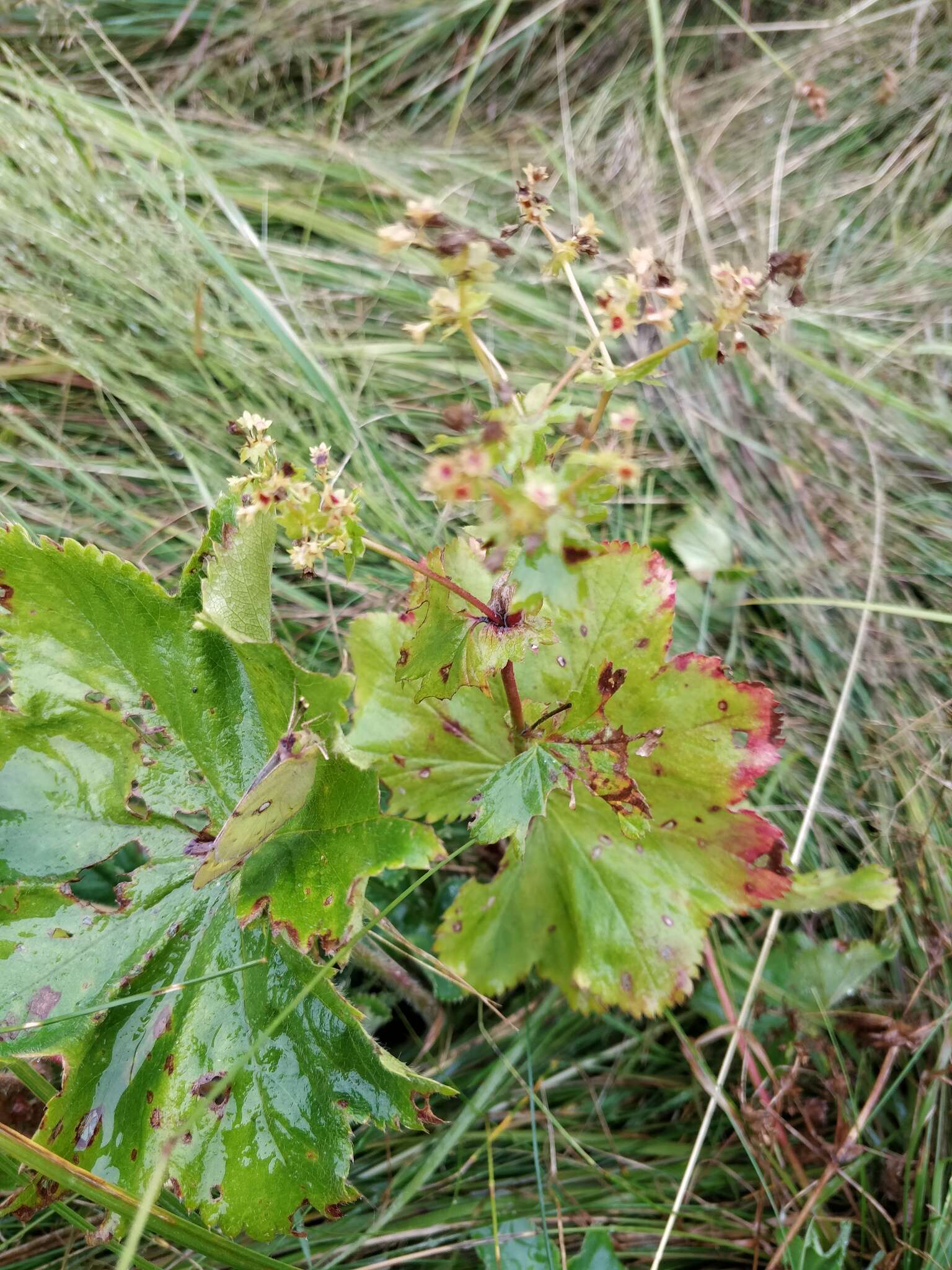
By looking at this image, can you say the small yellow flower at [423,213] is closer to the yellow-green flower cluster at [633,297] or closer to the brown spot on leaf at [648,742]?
the yellow-green flower cluster at [633,297]

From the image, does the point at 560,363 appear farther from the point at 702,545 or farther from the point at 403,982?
the point at 403,982

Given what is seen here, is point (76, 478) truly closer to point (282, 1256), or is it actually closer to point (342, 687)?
point (342, 687)

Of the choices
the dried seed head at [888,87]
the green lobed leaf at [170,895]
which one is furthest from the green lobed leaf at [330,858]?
the dried seed head at [888,87]

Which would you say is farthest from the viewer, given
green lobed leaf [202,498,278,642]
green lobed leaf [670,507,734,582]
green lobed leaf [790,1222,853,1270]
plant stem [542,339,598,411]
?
green lobed leaf [670,507,734,582]

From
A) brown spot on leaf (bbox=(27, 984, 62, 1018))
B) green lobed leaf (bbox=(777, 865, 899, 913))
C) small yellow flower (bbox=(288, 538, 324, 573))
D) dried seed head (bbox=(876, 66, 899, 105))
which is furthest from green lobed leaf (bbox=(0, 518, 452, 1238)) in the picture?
dried seed head (bbox=(876, 66, 899, 105))

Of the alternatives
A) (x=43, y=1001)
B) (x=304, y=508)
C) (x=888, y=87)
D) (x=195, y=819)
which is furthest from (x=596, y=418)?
(x=888, y=87)

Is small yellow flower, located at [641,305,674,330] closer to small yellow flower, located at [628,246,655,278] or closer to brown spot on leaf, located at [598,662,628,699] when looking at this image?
small yellow flower, located at [628,246,655,278]

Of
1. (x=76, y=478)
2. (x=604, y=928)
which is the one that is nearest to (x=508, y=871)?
(x=604, y=928)
